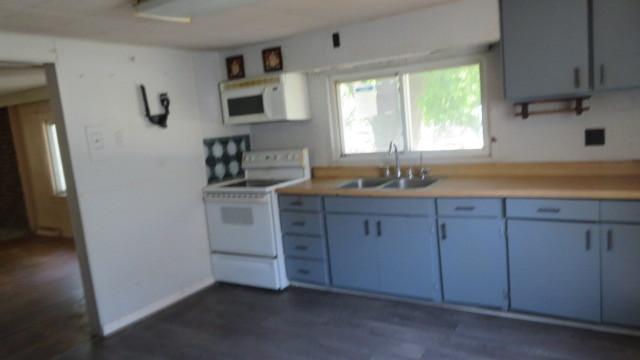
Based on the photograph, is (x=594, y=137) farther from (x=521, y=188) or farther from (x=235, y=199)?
(x=235, y=199)

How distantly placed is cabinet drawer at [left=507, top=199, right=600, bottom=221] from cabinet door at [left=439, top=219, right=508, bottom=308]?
0.46 ft

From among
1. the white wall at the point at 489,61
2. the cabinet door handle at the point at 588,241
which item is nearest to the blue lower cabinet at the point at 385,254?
the white wall at the point at 489,61

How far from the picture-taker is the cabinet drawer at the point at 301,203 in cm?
368

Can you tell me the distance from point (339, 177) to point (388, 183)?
0.55 meters

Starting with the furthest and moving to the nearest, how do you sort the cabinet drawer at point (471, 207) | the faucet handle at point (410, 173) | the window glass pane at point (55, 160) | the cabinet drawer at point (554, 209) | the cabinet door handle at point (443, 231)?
the window glass pane at point (55, 160), the faucet handle at point (410, 173), the cabinet door handle at point (443, 231), the cabinet drawer at point (471, 207), the cabinet drawer at point (554, 209)

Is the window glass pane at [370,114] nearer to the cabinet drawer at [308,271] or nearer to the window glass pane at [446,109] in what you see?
the window glass pane at [446,109]

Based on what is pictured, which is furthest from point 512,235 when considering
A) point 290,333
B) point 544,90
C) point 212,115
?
point 212,115

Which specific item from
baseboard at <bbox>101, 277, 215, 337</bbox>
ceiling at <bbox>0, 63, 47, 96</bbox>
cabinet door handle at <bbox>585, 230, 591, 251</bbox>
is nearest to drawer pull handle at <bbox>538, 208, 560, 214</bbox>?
cabinet door handle at <bbox>585, 230, 591, 251</bbox>

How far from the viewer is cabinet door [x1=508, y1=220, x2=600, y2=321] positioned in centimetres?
273

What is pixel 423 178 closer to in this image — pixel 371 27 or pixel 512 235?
pixel 512 235

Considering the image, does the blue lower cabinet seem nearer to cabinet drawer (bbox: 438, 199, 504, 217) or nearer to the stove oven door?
cabinet drawer (bbox: 438, 199, 504, 217)

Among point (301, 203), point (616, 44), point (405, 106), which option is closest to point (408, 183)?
point (405, 106)

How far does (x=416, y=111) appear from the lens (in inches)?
151

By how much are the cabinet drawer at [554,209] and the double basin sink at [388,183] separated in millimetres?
806
